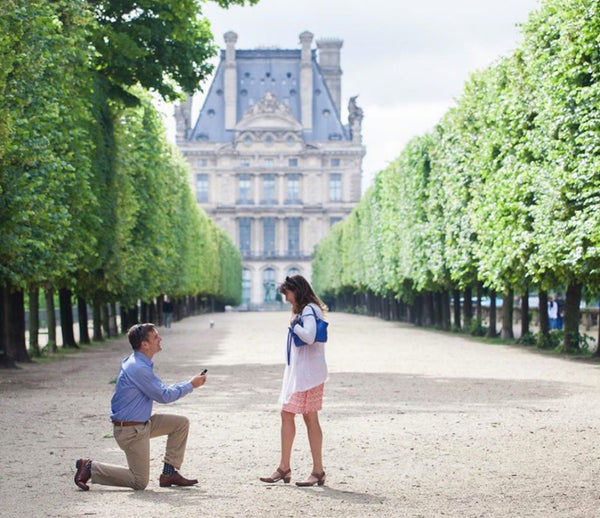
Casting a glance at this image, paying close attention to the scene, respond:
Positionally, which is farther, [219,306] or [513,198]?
[219,306]

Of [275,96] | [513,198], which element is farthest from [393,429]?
[275,96]

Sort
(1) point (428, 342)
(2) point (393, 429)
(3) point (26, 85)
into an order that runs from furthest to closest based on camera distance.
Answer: (1) point (428, 342) < (3) point (26, 85) < (2) point (393, 429)

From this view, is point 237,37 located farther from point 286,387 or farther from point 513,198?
point 286,387

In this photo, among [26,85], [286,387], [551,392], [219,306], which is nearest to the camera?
[286,387]

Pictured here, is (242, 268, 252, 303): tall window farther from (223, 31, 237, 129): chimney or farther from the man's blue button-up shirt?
the man's blue button-up shirt

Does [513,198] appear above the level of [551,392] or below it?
above

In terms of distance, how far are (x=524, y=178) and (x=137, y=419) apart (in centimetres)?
1900

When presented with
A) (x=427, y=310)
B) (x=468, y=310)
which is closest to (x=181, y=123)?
(x=427, y=310)

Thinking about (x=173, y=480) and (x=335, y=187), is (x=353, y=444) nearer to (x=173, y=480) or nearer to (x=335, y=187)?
(x=173, y=480)

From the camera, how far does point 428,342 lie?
37.2m

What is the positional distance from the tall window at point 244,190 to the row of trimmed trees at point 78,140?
398 feet

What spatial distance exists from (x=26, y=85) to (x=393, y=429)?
1160 cm

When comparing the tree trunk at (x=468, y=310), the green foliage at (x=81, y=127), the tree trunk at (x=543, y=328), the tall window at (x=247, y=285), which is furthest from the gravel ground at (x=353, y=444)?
the tall window at (x=247, y=285)

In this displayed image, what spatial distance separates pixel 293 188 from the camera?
16262cm
